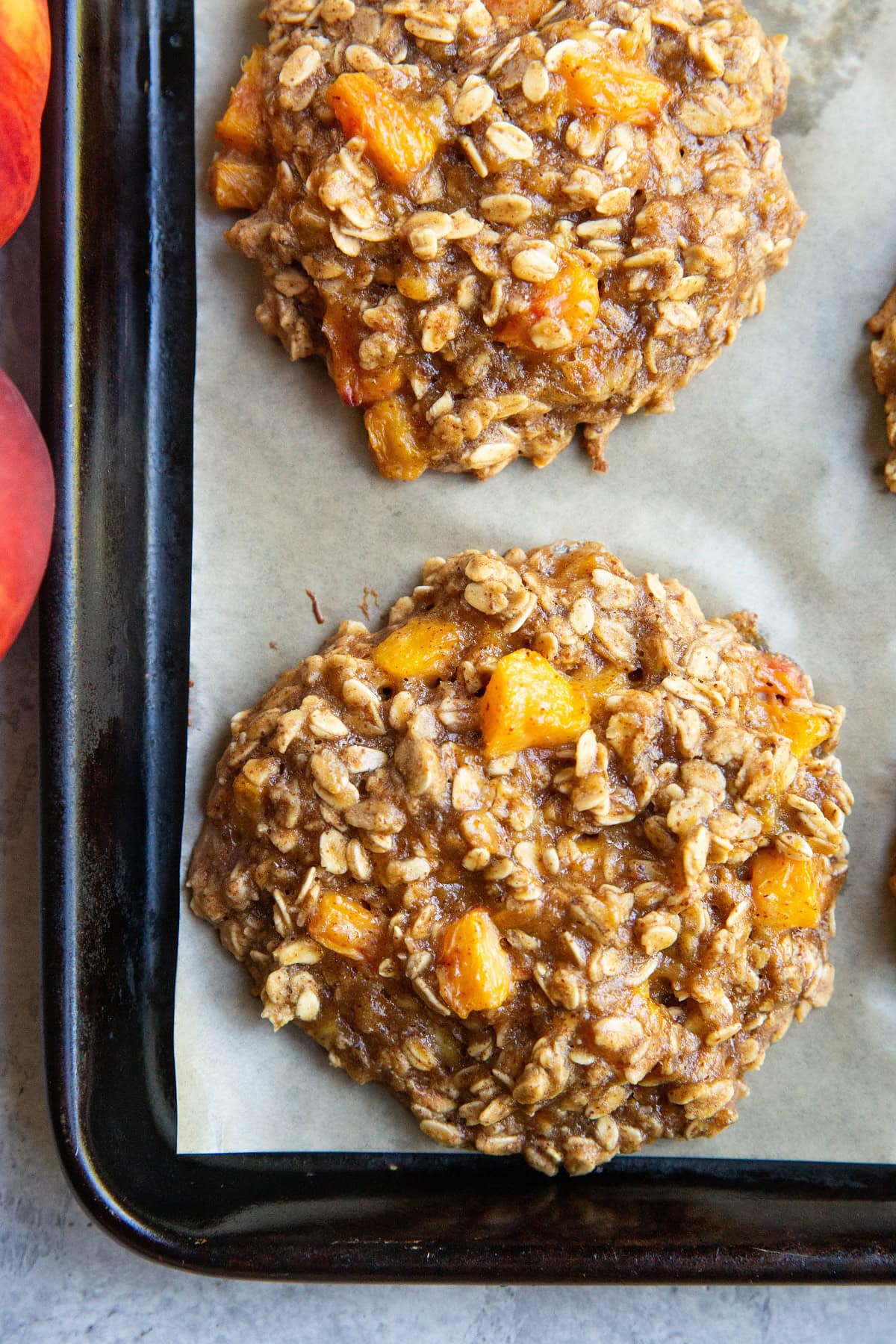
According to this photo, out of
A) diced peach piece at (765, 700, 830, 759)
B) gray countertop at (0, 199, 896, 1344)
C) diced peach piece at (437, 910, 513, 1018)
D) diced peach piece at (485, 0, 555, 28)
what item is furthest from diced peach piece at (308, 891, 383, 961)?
→ diced peach piece at (485, 0, 555, 28)

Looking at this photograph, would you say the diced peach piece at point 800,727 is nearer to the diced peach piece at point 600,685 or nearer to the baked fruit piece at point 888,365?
the diced peach piece at point 600,685

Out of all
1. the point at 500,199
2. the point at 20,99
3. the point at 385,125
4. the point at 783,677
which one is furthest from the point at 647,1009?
the point at 20,99

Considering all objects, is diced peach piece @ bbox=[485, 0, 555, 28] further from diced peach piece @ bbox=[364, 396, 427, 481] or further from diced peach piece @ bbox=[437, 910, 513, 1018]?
diced peach piece @ bbox=[437, 910, 513, 1018]

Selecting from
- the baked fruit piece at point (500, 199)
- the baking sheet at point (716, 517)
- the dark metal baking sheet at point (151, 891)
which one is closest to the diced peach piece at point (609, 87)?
the baked fruit piece at point (500, 199)

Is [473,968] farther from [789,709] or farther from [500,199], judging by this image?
[500,199]

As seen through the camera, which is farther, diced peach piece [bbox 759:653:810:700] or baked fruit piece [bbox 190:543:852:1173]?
diced peach piece [bbox 759:653:810:700]

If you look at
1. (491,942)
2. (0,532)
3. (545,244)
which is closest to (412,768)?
(491,942)
